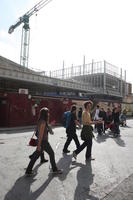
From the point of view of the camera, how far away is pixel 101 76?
49031 millimetres

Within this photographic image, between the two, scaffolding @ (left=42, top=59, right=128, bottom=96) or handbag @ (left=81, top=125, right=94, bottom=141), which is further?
scaffolding @ (left=42, top=59, right=128, bottom=96)

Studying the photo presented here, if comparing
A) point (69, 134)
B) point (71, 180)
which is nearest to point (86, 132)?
point (69, 134)

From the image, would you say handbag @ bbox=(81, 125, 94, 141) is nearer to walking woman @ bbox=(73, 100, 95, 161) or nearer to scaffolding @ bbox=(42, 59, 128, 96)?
walking woman @ bbox=(73, 100, 95, 161)

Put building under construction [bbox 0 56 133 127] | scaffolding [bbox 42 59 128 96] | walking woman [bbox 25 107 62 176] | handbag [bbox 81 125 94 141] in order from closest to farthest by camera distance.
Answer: walking woman [bbox 25 107 62 176]
handbag [bbox 81 125 94 141]
building under construction [bbox 0 56 133 127]
scaffolding [bbox 42 59 128 96]

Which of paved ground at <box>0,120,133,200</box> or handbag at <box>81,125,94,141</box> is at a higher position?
handbag at <box>81,125,94,141</box>

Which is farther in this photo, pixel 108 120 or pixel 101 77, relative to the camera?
pixel 101 77

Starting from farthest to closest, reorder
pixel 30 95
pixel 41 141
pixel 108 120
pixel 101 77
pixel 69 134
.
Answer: pixel 101 77
pixel 30 95
pixel 108 120
pixel 69 134
pixel 41 141

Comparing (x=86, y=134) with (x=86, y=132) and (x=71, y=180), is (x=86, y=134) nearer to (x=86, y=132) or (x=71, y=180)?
(x=86, y=132)

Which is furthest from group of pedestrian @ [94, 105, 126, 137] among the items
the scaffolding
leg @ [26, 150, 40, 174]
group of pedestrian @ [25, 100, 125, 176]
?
the scaffolding

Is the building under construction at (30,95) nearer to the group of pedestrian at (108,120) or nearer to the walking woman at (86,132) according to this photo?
the group of pedestrian at (108,120)

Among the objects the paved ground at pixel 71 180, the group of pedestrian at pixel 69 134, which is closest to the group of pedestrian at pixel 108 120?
the group of pedestrian at pixel 69 134

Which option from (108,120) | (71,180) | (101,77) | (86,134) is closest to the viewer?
(71,180)

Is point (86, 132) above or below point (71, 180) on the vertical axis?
above

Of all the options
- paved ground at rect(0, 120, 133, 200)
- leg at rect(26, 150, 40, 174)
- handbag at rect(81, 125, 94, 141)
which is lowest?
paved ground at rect(0, 120, 133, 200)
